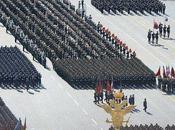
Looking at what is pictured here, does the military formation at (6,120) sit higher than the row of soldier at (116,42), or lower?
lower

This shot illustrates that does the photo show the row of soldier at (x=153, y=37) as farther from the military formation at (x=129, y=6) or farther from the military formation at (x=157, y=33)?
the military formation at (x=129, y=6)

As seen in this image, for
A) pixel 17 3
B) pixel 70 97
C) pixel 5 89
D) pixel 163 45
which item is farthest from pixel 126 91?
pixel 17 3

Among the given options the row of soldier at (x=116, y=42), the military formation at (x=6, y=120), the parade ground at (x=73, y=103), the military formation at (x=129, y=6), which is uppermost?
the military formation at (x=129, y=6)

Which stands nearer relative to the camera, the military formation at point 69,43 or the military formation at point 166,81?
the military formation at point 166,81

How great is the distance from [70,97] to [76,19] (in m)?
24.1

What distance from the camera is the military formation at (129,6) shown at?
327 feet

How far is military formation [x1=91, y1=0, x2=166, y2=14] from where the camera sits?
99.8 metres

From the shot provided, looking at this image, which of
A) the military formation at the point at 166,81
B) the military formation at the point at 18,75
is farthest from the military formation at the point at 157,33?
the military formation at the point at 18,75

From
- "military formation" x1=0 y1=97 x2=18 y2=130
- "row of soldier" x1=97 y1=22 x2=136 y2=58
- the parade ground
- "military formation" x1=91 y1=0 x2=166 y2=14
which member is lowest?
the parade ground

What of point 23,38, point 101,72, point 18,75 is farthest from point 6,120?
point 23,38

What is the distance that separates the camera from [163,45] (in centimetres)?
8775

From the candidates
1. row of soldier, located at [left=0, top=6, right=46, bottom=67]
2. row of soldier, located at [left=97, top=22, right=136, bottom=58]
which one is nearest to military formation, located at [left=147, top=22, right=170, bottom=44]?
row of soldier, located at [left=97, top=22, right=136, bottom=58]

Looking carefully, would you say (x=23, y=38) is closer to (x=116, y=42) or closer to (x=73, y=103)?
(x=116, y=42)

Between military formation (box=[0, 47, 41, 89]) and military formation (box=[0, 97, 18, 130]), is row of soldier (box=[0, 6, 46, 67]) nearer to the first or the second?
military formation (box=[0, 47, 41, 89])
